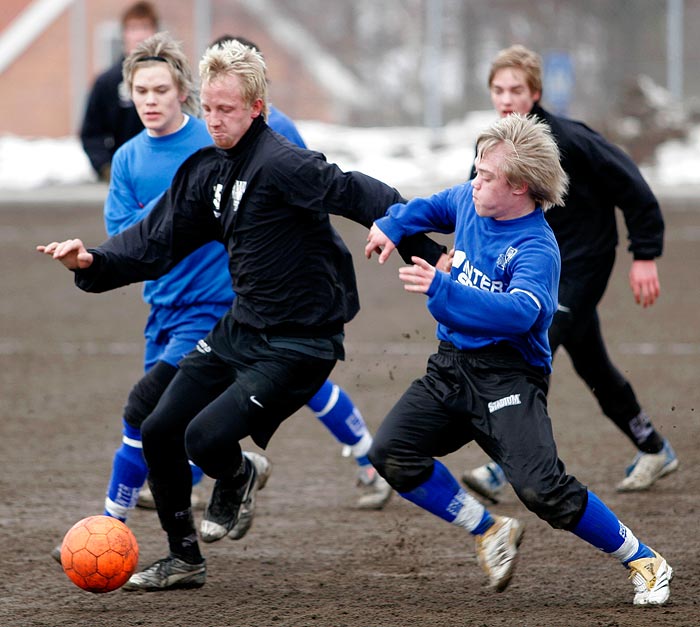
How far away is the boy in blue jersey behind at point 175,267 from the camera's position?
213 inches

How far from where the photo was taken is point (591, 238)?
6.07 metres

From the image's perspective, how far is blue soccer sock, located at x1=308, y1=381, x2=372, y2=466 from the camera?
6.32 meters

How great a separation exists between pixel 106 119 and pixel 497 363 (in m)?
4.49

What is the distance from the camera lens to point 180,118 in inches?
219

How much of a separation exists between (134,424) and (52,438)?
8.01 ft

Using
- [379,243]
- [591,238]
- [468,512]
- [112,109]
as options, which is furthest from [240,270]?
[112,109]

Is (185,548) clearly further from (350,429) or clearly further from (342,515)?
(350,429)

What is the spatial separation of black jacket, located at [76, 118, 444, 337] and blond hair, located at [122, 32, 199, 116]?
70 centimetres

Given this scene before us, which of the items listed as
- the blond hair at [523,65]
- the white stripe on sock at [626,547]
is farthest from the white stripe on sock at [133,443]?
the blond hair at [523,65]

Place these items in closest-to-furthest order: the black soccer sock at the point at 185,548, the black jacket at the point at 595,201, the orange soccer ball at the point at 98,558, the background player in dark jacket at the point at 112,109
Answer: the orange soccer ball at the point at 98,558 < the black soccer sock at the point at 185,548 < the black jacket at the point at 595,201 < the background player in dark jacket at the point at 112,109

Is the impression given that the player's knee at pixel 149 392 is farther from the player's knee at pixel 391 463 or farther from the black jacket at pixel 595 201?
the black jacket at pixel 595 201

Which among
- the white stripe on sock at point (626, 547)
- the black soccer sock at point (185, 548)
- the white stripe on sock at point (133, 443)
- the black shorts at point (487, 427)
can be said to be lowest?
the black soccer sock at point (185, 548)

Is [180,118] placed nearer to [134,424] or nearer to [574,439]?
[134,424]

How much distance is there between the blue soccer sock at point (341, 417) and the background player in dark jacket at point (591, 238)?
2.03ft
